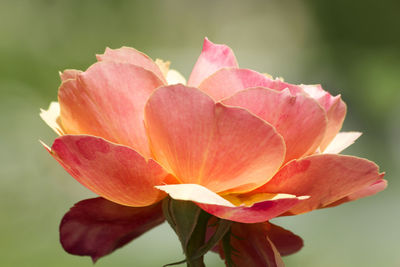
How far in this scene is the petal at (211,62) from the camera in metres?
0.22

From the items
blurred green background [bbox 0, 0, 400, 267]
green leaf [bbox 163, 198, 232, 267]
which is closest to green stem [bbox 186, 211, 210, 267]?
green leaf [bbox 163, 198, 232, 267]

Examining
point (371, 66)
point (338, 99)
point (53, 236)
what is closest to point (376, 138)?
point (371, 66)

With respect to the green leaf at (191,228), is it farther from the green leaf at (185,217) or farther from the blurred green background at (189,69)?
the blurred green background at (189,69)

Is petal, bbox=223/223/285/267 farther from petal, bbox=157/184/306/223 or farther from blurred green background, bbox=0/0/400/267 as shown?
blurred green background, bbox=0/0/400/267

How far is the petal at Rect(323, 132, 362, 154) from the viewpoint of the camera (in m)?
0.22

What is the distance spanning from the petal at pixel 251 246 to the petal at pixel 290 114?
0.03m

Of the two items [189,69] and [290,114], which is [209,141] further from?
[189,69]

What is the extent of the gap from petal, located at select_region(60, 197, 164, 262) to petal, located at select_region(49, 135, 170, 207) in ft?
0.11

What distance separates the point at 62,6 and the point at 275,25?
649 mm

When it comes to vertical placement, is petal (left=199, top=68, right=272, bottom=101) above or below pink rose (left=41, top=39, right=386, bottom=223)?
above

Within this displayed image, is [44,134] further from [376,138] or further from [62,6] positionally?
[376,138]

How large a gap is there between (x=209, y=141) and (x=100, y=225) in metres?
0.07

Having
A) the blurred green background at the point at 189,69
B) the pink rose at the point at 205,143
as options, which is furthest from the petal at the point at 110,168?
the blurred green background at the point at 189,69

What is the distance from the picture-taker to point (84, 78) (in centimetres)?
18
